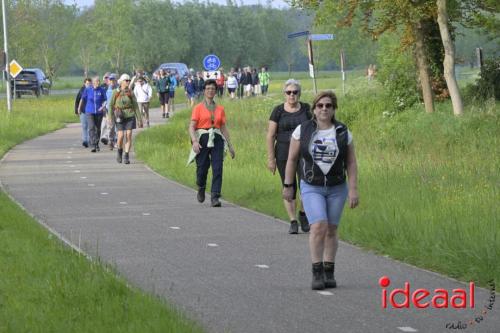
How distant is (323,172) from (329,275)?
82 centimetres

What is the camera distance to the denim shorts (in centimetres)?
1008

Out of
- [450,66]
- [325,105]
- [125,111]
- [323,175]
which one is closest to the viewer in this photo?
[325,105]

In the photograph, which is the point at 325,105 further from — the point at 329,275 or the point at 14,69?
the point at 14,69

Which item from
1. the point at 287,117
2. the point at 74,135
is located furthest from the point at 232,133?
the point at 287,117

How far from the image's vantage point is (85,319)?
27.5 ft

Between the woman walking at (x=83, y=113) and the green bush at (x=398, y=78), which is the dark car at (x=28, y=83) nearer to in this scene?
the green bush at (x=398, y=78)

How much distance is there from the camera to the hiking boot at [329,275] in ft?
33.3

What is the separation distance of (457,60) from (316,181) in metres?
27.2

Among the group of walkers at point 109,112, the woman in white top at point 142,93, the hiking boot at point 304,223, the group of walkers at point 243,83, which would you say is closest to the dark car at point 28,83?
the group of walkers at point 243,83

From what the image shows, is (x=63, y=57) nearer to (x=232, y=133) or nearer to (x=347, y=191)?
(x=232, y=133)

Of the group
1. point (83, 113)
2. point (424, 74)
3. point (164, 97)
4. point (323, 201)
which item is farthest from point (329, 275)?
point (164, 97)

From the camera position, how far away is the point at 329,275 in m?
10.2

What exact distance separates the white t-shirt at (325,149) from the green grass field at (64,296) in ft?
5.63

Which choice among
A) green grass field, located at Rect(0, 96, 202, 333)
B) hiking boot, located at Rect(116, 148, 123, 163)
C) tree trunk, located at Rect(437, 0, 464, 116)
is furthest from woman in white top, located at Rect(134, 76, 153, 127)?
green grass field, located at Rect(0, 96, 202, 333)
